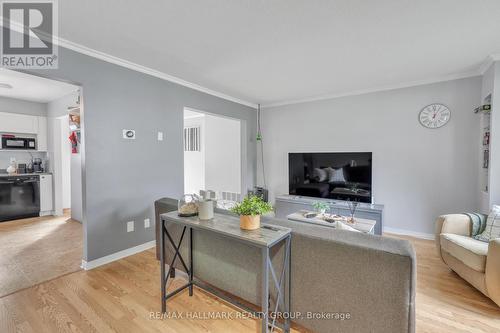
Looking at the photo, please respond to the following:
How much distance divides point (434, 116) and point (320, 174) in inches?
73.7

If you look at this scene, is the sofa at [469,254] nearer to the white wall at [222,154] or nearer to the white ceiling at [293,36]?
the white ceiling at [293,36]

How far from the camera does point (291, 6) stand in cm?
180

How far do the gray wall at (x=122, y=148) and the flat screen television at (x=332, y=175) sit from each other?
85.7 inches

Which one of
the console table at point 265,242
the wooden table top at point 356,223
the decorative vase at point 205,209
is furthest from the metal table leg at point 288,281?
the wooden table top at point 356,223

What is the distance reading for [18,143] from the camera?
4.58 m

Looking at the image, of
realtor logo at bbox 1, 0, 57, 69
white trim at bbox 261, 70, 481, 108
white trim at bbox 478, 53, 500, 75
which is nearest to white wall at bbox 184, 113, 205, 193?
white trim at bbox 261, 70, 481, 108

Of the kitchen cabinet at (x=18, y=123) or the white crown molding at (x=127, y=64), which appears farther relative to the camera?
the kitchen cabinet at (x=18, y=123)

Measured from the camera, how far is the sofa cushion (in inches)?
78.0

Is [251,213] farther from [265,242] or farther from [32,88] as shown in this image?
[32,88]

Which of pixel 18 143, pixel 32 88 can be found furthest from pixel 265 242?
pixel 18 143

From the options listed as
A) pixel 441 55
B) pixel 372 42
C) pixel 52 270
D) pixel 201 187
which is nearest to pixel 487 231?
pixel 441 55

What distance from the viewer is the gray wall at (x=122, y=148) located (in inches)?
99.9

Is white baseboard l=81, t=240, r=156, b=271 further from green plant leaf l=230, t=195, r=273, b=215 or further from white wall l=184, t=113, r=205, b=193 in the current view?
white wall l=184, t=113, r=205, b=193

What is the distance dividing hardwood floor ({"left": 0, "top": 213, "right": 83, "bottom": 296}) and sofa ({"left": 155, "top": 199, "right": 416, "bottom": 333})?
2222mm
